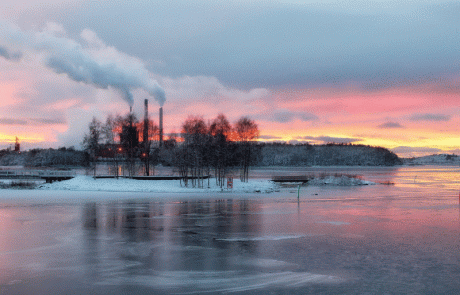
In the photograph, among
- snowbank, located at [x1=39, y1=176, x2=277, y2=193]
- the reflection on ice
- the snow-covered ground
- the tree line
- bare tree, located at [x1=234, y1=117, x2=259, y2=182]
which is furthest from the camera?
bare tree, located at [x1=234, y1=117, x2=259, y2=182]

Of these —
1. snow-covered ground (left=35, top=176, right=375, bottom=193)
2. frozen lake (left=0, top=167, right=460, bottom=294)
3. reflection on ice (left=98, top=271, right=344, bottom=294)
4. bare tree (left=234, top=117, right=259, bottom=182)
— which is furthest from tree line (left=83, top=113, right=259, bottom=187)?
reflection on ice (left=98, top=271, right=344, bottom=294)

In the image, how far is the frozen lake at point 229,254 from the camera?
793cm

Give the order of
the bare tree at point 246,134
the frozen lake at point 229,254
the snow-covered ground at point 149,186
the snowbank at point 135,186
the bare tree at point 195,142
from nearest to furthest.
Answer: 1. the frozen lake at point 229,254
2. the snowbank at point 135,186
3. the snow-covered ground at point 149,186
4. the bare tree at point 195,142
5. the bare tree at point 246,134

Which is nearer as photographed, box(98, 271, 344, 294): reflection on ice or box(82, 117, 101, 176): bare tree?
box(98, 271, 344, 294): reflection on ice

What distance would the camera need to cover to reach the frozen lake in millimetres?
7930

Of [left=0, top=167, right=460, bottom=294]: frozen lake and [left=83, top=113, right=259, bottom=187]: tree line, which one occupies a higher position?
[left=83, top=113, right=259, bottom=187]: tree line

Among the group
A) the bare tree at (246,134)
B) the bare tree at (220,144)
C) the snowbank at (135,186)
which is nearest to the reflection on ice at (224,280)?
the snowbank at (135,186)

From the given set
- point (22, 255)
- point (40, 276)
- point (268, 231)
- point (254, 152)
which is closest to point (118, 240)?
point (22, 255)

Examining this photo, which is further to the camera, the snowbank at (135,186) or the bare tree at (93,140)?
the bare tree at (93,140)

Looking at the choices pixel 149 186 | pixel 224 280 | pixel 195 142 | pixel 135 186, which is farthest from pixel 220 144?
pixel 224 280

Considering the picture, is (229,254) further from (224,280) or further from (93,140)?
(93,140)

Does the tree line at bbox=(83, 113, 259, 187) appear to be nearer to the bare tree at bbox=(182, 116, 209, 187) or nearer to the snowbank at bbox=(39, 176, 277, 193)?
the bare tree at bbox=(182, 116, 209, 187)

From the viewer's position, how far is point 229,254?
1073cm

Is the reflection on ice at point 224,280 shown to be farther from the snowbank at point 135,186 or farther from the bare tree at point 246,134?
the bare tree at point 246,134
